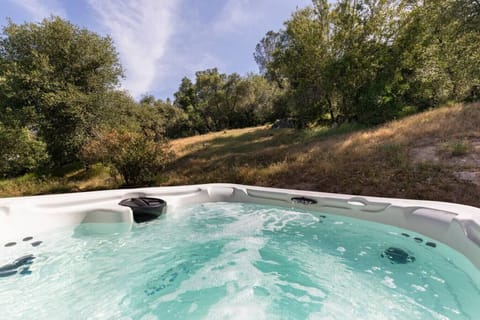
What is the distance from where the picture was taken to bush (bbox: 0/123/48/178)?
250 inches

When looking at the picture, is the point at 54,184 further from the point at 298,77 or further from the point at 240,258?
the point at 298,77

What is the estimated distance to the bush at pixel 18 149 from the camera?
6.34 metres

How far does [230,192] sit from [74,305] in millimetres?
2964

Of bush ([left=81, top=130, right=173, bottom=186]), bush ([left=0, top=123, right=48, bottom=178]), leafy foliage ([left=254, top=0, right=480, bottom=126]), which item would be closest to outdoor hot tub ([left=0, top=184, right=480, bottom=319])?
bush ([left=81, top=130, right=173, bottom=186])

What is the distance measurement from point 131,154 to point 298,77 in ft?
28.8

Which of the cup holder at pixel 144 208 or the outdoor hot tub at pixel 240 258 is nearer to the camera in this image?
the outdoor hot tub at pixel 240 258

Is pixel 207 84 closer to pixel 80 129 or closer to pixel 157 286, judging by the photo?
pixel 80 129

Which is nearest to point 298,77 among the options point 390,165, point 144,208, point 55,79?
point 390,165

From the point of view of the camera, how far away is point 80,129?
776cm

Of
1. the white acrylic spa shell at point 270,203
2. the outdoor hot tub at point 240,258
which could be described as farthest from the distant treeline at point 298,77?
the outdoor hot tub at point 240,258

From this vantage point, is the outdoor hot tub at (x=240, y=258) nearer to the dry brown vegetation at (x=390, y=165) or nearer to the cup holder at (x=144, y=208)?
the cup holder at (x=144, y=208)

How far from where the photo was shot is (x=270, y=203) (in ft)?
13.5

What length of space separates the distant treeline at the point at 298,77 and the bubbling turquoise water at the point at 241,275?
3.60 metres

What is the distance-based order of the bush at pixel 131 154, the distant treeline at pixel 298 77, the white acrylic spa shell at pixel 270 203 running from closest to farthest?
1. the white acrylic spa shell at pixel 270 203
2. the bush at pixel 131 154
3. the distant treeline at pixel 298 77
